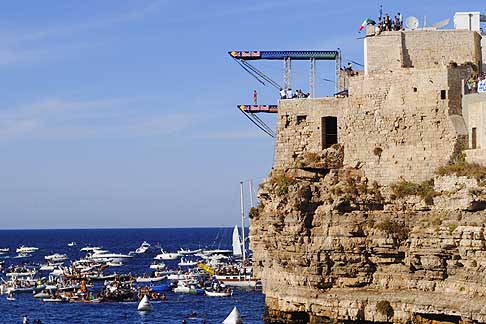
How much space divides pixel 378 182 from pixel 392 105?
348 cm

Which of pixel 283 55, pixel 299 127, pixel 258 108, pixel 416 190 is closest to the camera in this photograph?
pixel 416 190

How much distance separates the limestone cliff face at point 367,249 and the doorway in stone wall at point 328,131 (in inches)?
45.9

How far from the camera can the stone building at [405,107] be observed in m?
47.9

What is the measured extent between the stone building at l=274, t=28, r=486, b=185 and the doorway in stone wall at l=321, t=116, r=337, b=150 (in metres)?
0.07

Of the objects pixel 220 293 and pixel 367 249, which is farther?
pixel 220 293

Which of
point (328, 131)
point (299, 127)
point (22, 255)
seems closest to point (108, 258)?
point (22, 255)

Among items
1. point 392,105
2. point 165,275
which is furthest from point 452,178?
point 165,275

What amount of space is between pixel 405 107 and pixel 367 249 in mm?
6435

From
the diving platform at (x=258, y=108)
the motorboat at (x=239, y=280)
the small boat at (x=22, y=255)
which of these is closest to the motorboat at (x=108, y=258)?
the small boat at (x=22, y=255)

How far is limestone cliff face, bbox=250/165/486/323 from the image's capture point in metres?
45.0

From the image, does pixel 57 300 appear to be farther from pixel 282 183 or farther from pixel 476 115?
pixel 476 115

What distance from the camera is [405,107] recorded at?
48.7m

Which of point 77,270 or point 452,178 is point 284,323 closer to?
point 452,178

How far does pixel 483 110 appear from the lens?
47031 mm
